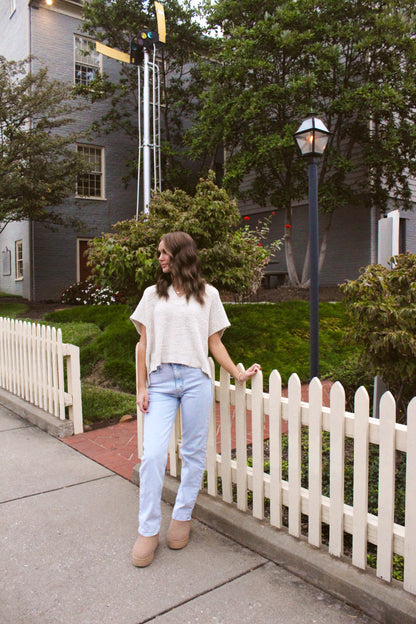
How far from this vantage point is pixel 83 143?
17594mm

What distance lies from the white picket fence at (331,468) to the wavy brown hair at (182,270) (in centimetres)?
62

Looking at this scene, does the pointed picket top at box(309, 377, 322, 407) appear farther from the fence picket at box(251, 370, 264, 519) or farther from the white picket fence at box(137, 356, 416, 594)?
the fence picket at box(251, 370, 264, 519)

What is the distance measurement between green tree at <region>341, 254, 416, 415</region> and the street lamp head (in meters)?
2.42

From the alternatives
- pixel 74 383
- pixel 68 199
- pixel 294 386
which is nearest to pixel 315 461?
pixel 294 386

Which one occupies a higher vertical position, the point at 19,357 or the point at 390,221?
the point at 390,221

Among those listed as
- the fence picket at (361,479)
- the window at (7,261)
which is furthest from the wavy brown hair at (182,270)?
the window at (7,261)

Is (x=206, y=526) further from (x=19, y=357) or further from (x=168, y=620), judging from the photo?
(x=19, y=357)

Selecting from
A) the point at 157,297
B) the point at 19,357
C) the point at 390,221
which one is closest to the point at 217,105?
the point at 19,357

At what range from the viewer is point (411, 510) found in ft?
7.20

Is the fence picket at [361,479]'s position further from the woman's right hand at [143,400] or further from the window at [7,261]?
the window at [7,261]

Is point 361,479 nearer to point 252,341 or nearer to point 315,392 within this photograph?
point 315,392

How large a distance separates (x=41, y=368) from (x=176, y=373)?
3113mm

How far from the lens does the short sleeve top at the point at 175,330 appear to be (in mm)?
2801

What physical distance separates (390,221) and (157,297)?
2065 mm
